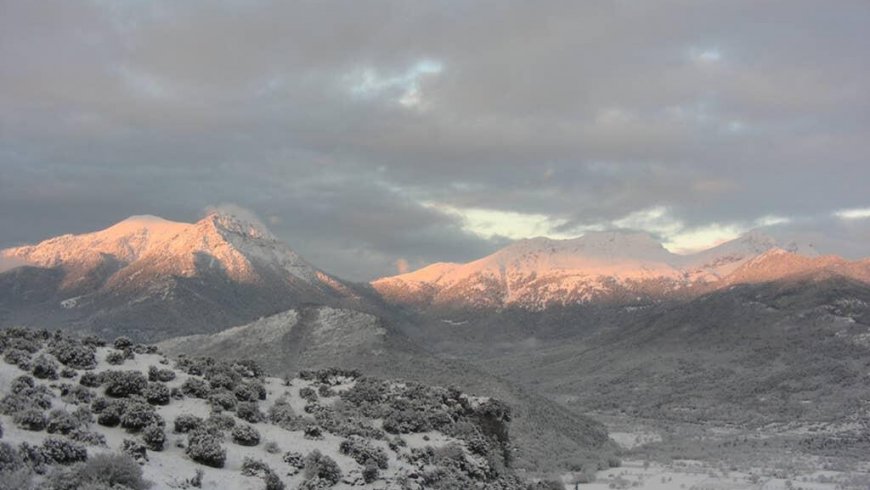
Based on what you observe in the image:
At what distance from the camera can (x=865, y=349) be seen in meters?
118

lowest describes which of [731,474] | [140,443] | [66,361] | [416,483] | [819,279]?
[731,474]

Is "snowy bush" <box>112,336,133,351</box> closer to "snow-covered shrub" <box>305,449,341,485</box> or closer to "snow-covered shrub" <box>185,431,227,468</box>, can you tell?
"snow-covered shrub" <box>185,431,227,468</box>

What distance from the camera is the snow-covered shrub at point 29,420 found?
18562 millimetres

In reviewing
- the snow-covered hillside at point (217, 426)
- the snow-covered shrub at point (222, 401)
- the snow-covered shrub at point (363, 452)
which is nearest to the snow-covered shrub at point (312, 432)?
the snow-covered hillside at point (217, 426)

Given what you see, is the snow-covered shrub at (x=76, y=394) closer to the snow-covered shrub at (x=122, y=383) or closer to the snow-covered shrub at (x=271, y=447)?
the snow-covered shrub at (x=122, y=383)

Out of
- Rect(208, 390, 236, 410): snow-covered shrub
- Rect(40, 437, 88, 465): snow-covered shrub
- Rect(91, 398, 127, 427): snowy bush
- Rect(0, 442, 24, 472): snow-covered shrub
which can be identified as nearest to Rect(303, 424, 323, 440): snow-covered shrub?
Rect(208, 390, 236, 410): snow-covered shrub

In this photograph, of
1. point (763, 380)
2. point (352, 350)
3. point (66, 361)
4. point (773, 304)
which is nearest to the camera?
point (66, 361)

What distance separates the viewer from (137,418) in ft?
69.4

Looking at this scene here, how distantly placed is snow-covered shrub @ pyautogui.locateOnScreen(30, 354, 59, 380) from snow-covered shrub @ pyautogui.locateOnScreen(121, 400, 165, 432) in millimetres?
3859

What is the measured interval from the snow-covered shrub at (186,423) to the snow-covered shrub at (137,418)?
0.62m

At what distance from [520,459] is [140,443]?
27.8 m

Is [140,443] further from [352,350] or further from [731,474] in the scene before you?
[352,350]

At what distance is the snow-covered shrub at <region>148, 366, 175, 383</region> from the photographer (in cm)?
2680

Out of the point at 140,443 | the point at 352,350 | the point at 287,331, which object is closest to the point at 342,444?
the point at 140,443
